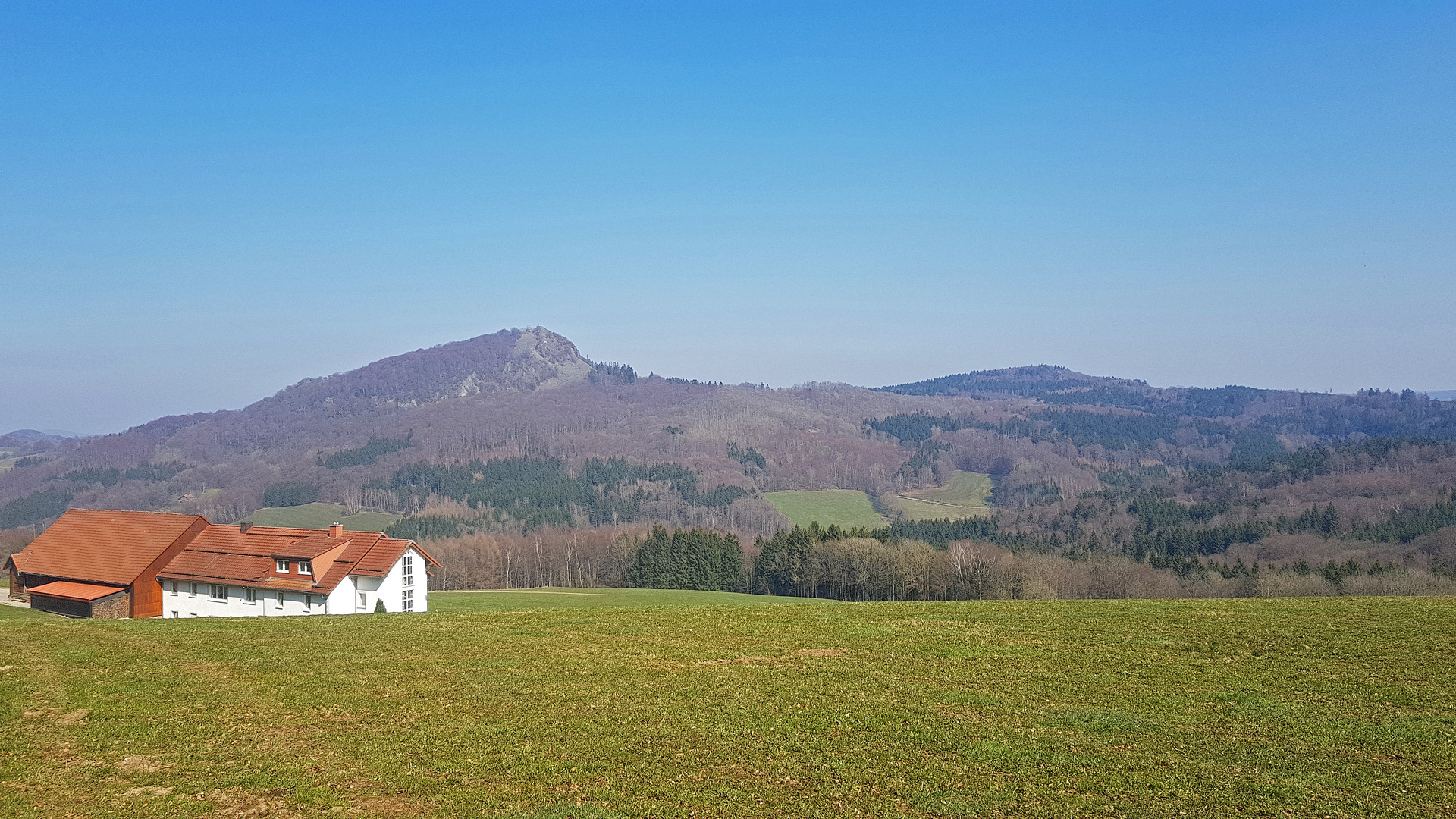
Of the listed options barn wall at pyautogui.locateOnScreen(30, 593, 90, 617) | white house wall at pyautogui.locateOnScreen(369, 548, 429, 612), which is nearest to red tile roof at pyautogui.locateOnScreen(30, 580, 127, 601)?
barn wall at pyautogui.locateOnScreen(30, 593, 90, 617)

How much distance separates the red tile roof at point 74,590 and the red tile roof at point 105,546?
1.29 feet

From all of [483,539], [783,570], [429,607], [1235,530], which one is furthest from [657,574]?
[1235,530]

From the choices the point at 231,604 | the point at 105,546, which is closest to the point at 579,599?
the point at 231,604

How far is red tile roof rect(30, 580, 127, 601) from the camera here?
50062mm

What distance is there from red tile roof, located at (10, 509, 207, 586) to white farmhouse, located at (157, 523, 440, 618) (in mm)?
1326

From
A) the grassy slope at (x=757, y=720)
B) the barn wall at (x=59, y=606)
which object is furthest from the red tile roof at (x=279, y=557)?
the grassy slope at (x=757, y=720)

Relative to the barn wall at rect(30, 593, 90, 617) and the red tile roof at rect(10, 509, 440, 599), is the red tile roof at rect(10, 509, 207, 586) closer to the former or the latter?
the red tile roof at rect(10, 509, 440, 599)

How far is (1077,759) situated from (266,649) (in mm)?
18939

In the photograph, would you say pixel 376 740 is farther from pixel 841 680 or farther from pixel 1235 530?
pixel 1235 530

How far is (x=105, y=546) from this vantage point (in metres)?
53.7

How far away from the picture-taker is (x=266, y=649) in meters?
22.8

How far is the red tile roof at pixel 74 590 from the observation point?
5006 centimetres

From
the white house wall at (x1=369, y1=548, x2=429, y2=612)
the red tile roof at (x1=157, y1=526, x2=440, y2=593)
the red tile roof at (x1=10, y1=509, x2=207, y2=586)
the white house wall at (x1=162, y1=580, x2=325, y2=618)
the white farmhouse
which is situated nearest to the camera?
the white house wall at (x1=162, y1=580, x2=325, y2=618)

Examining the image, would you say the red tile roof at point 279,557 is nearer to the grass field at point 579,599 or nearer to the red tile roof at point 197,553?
the red tile roof at point 197,553
